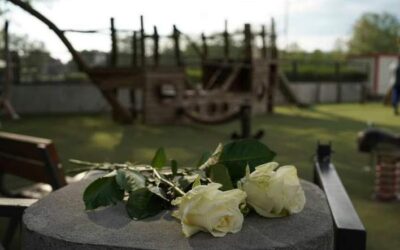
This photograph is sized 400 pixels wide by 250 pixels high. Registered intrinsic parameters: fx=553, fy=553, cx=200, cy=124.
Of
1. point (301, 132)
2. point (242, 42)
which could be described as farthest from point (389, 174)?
point (242, 42)

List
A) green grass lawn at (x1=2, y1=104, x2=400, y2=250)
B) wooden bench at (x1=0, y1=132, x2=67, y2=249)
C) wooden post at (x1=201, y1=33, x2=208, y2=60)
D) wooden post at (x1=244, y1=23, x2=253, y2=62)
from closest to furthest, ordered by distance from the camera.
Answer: wooden bench at (x1=0, y1=132, x2=67, y2=249) < green grass lawn at (x1=2, y1=104, x2=400, y2=250) < wooden post at (x1=201, y1=33, x2=208, y2=60) < wooden post at (x1=244, y1=23, x2=253, y2=62)

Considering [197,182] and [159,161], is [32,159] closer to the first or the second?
[159,161]

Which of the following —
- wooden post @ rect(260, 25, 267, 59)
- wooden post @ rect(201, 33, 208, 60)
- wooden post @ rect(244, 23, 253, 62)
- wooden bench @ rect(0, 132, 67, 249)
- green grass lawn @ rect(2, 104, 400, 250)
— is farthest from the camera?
wooden post @ rect(260, 25, 267, 59)

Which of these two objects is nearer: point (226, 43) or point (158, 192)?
point (158, 192)

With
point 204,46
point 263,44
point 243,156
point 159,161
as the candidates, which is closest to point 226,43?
point 204,46

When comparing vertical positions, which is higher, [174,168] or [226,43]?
[226,43]

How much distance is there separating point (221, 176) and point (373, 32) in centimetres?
6316

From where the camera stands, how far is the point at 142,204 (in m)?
1.36

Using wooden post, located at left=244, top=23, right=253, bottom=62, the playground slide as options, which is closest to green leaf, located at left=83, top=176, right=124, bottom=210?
wooden post, located at left=244, top=23, right=253, bottom=62

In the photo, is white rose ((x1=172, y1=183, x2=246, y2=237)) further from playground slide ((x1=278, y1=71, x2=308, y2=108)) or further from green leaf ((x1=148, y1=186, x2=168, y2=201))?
playground slide ((x1=278, y1=71, x2=308, y2=108))

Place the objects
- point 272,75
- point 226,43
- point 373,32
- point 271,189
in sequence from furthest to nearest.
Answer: point 373,32 → point 272,75 → point 226,43 → point 271,189

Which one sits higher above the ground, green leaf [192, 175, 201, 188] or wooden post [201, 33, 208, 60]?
wooden post [201, 33, 208, 60]

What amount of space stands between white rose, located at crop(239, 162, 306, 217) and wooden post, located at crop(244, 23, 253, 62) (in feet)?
43.1

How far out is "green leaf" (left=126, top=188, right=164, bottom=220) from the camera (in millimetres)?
1346
